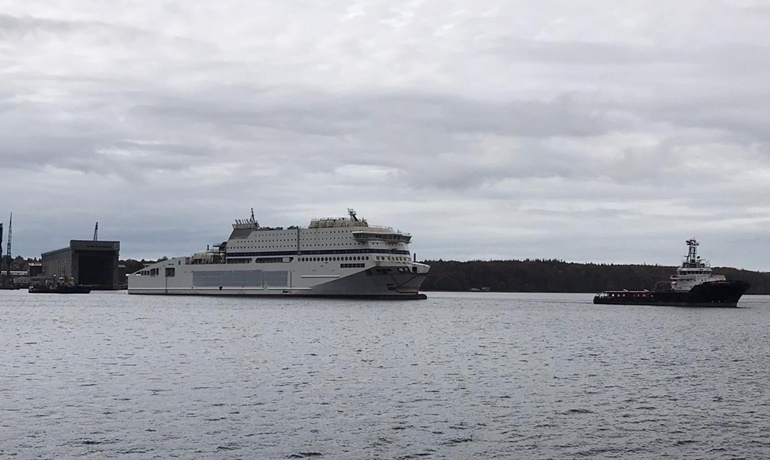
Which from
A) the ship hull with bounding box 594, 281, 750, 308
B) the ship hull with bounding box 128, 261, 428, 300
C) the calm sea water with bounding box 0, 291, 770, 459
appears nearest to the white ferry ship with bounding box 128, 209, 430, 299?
the ship hull with bounding box 128, 261, 428, 300

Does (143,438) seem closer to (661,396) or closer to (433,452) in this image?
(433,452)

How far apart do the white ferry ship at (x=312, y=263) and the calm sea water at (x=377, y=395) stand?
176 ft

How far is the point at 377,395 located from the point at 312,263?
3524 inches

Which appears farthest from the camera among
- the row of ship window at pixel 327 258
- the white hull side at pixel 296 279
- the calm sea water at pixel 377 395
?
the white hull side at pixel 296 279

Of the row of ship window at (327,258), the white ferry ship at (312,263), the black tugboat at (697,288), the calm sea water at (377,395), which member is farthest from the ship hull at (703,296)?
the calm sea water at (377,395)

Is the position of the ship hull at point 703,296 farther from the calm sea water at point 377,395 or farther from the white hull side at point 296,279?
the calm sea water at point 377,395

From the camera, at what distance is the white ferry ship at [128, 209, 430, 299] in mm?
117438

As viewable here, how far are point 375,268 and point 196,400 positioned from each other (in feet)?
276

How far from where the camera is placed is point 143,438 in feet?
82.5

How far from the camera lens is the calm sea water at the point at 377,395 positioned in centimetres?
2478

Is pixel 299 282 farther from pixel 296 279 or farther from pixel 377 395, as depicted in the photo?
pixel 377 395

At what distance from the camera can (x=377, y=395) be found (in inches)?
1316

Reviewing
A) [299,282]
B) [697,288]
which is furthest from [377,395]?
[299,282]

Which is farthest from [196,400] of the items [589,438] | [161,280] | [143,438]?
[161,280]
